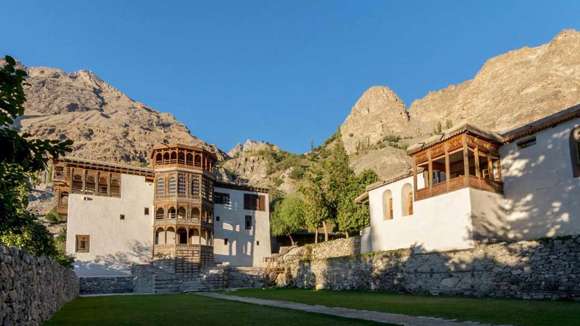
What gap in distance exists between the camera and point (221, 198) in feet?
130

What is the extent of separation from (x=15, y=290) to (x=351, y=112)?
13146 cm

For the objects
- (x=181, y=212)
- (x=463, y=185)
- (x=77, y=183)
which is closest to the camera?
(x=463, y=185)

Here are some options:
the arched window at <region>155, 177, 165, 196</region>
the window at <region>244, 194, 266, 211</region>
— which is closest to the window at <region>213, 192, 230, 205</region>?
the window at <region>244, 194, 266, 211</region>

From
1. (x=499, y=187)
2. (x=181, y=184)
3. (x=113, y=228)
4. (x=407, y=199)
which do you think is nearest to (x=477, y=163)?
(x=499, y=187)

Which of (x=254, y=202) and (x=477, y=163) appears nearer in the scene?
(x=477, y=163)

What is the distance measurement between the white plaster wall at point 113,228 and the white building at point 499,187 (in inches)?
860

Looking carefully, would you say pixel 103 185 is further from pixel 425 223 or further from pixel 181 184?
pixel 425 223

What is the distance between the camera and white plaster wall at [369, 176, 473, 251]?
753 inches

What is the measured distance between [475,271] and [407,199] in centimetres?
808

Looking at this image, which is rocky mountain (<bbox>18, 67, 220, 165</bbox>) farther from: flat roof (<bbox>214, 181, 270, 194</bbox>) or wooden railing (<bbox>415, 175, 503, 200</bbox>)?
wooden railing (<bbox>415, 175, 503, 200</bbox>)

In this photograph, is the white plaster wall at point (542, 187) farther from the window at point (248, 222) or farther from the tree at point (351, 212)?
the window at point (248, 222)

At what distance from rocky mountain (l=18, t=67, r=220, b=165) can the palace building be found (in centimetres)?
3266

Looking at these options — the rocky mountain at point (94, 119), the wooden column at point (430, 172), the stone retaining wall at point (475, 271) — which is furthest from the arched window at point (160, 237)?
the rocky mountain at point (94, 119)

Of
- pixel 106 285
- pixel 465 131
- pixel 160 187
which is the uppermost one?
pixel 465 131
